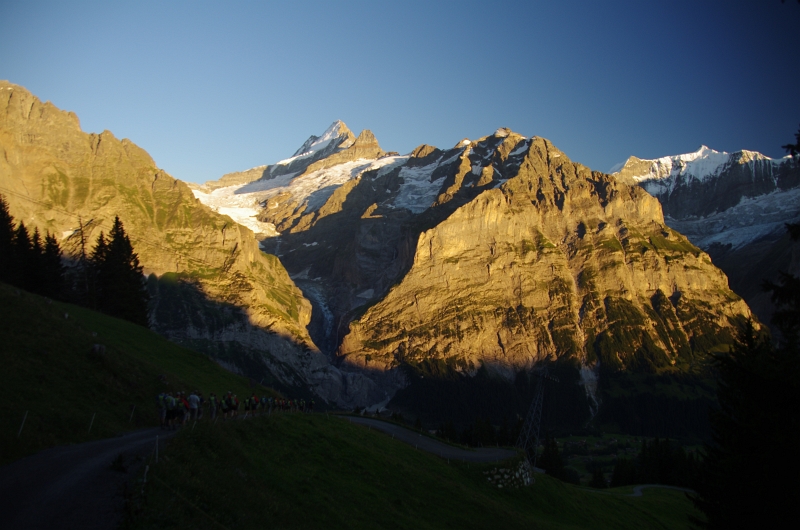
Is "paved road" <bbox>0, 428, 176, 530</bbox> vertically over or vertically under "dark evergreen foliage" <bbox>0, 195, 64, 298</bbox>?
under

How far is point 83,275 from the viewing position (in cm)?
10125

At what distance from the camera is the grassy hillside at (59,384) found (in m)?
28.6

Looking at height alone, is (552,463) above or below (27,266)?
below

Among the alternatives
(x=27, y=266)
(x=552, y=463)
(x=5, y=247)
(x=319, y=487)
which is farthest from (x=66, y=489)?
(x=552, y=463)

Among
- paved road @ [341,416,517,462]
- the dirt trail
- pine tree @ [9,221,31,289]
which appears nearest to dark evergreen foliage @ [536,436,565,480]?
paved road @ [341,416,517,462]

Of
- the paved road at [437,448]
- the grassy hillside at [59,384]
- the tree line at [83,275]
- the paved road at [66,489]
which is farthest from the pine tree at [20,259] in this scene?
the paved road at [66,489]

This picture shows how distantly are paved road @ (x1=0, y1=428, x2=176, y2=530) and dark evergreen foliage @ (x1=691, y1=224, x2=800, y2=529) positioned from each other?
71.4 ft

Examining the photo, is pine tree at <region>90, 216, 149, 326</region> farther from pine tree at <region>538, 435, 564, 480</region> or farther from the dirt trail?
pine tree at <region>538, 435, 564, 480</region>

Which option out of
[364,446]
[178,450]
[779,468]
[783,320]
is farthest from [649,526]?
[178,450]

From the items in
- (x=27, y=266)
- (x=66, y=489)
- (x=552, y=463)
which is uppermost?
(x=27, y=266)

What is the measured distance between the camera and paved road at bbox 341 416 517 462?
55.3 metres

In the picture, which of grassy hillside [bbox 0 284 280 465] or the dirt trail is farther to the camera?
grassy hillside [bbox 0 284 280 465]

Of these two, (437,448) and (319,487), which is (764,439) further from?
(437,448)

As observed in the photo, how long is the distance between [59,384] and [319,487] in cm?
1610
